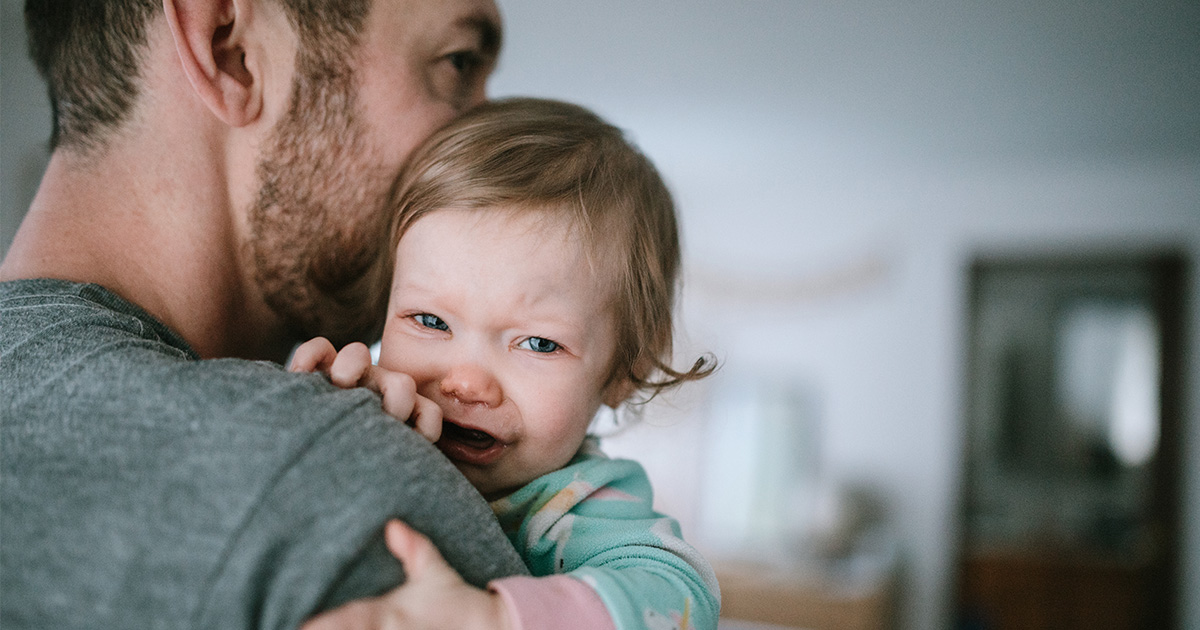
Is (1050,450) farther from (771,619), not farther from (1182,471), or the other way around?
(771,619)

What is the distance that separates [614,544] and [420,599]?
A: 0.86ft

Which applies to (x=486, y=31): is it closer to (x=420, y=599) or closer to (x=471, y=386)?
(x=471, y=386)

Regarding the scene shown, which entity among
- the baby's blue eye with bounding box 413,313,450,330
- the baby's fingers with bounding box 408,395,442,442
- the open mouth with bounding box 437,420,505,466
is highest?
the baby's blue eye with bounding box 413,313,450,330

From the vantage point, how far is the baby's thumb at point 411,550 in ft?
1.62

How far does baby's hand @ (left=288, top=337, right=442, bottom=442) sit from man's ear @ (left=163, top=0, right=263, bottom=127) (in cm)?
31

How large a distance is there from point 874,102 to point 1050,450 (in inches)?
Answer: 96.6

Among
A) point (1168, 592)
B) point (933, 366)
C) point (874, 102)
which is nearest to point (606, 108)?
point (874, 102)

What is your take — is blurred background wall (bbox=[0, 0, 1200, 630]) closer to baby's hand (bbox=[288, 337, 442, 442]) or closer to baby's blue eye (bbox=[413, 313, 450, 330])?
baby's blue eye (bbox=[413, 313, 450, 330])

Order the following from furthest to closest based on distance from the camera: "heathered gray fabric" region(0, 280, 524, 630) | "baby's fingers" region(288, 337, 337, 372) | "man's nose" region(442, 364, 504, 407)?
1. "man's nose" region(442, 364, 504, 407)
2. "baby's fingers" region(288, 337, 337, 372)
3. "heathered gray fabric" region(0, 280, 524, 630)

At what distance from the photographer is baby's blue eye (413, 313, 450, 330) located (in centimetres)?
82

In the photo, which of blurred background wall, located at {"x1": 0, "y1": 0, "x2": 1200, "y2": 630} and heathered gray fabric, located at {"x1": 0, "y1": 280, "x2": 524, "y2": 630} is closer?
heathered gray fabric, located at {"x1": 0, "y1": 280, "x2": 524, "y2": 630}

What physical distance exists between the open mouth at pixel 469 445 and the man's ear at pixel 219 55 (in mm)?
399

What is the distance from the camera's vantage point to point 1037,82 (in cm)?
374

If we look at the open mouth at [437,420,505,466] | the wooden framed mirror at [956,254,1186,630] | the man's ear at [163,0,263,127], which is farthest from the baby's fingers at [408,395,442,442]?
the wooden framed mirror at [956,254,1186,630]
